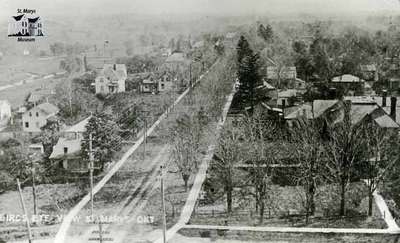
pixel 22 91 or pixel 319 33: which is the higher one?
pixel 319 33

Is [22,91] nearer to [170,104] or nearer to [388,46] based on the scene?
[170,104]

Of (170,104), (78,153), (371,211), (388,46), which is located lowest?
(371,211)

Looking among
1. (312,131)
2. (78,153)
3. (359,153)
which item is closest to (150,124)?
(78,153)

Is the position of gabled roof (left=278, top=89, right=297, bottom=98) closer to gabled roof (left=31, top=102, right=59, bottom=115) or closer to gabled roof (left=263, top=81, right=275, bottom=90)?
gabled roof (left=263, top=81, right=275, bottom=90)

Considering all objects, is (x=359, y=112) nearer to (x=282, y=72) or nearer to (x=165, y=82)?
(x=282, y=72)

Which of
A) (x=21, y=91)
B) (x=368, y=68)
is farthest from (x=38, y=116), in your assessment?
(x=368, y=68)

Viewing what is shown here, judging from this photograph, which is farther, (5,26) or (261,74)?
(261,74)
